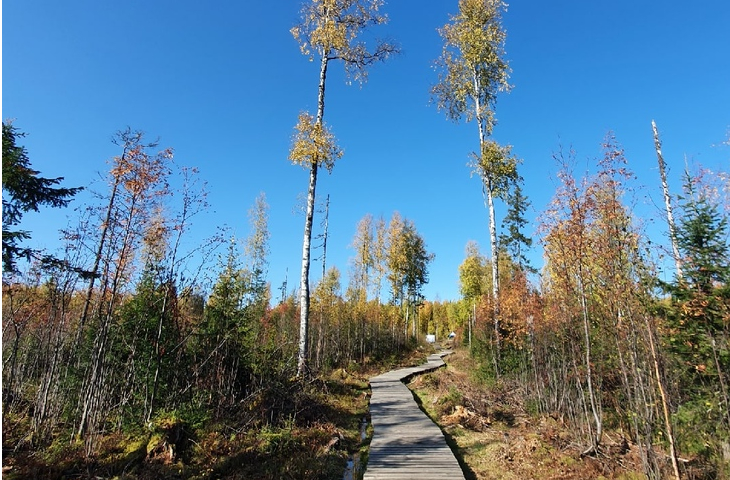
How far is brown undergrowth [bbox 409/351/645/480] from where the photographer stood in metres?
5.94

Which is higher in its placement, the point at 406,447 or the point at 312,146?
the point at 312,146

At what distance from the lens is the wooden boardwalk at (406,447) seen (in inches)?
225

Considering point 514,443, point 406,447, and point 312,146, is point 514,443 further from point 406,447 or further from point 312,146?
point 312,146

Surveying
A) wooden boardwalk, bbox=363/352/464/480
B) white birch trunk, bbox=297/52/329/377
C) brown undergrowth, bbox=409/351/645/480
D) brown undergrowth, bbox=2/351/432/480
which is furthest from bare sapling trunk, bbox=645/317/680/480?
white birch trunk, bbox=297/52/329/377

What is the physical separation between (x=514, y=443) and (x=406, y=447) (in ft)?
6.63

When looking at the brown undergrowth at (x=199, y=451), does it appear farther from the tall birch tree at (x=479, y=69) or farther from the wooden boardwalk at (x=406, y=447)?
the tall birch tree at (x=479, y=69)

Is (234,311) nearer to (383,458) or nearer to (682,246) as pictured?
(383,458)

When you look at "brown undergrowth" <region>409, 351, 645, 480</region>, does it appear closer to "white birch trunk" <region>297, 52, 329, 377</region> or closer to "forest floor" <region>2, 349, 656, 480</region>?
"forest floor" <region>2, 349, 656, 480</region>

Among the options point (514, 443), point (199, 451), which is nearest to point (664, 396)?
point (514, 443)

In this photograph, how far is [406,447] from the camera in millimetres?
6980

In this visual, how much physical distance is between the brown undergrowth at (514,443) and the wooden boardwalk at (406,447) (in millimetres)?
473

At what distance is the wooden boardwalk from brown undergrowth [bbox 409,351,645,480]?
47cm

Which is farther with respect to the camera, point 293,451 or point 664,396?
point 293,451

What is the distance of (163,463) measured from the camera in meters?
5.35
